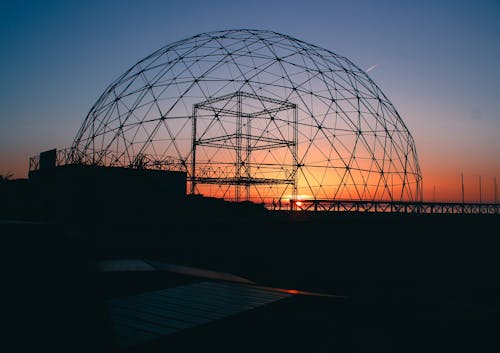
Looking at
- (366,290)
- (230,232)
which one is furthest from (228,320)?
(230,232)

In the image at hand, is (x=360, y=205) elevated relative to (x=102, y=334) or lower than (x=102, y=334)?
elevated

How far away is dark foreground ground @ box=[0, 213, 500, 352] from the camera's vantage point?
11.4 feet

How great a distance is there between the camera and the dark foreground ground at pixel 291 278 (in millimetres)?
3488

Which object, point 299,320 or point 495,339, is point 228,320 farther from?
point 495,339

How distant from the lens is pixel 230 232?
55.9 feet

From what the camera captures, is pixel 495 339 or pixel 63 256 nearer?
pixel 63 256

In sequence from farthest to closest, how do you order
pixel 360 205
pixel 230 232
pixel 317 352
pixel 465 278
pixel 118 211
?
pixel 360 205 < pixel 118 211 < pixel 230 232 < pixel 465 278 < pixel 317 352

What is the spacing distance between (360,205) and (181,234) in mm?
13074

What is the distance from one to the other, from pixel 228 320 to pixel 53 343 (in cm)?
261

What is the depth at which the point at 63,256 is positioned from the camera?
3713 millimetres

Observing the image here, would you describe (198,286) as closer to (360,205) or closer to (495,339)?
(495,339)

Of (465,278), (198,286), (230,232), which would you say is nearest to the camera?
(198,286)

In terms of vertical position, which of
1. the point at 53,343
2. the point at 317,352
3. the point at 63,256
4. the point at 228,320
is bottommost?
the point at 317,352

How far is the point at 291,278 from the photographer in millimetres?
14672
